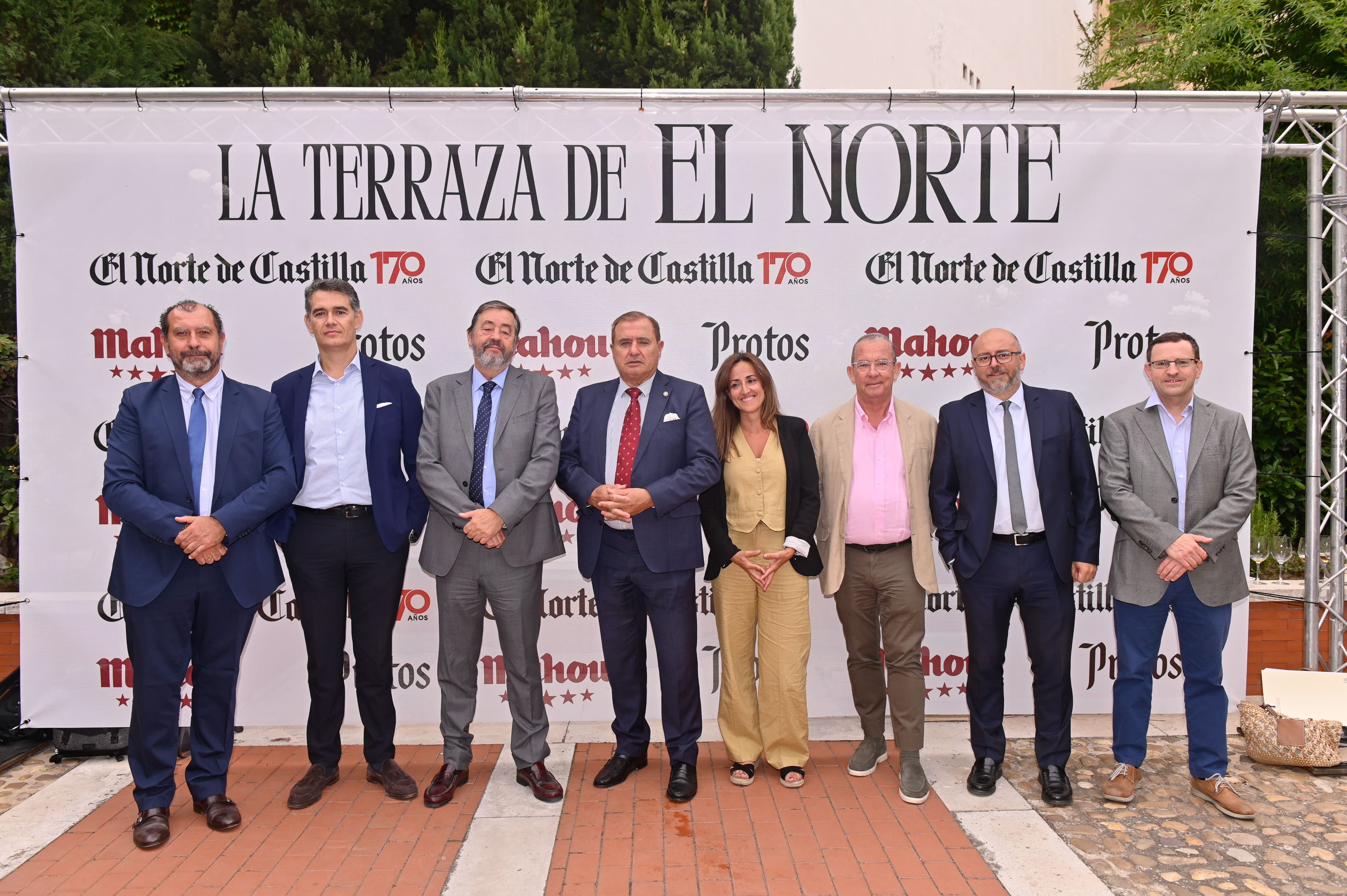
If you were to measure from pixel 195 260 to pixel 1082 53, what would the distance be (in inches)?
331

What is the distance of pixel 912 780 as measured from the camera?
370 cm

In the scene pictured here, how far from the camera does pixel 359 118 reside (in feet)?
14.3

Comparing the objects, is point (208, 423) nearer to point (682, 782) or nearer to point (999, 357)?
point (682, 782)

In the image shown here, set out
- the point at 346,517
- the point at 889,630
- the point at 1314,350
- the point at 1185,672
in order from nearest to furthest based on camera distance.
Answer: the point at 346,517 → the point at 1185,672 → the point at 889,630 → the point at 1314,350

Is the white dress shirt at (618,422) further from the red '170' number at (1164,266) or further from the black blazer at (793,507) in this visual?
the red '170' number at (1164,266)

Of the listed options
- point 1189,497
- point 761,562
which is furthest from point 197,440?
point 1189,497

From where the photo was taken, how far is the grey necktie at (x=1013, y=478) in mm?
3664

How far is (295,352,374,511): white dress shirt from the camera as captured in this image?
3.61 metres

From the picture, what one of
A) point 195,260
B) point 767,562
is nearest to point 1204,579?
point 767,562

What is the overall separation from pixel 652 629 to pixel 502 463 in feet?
3.07

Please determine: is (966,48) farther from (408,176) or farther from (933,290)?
(408,176)

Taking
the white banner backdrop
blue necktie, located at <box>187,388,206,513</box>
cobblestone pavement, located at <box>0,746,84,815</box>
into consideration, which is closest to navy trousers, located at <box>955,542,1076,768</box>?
the white banner backdrop

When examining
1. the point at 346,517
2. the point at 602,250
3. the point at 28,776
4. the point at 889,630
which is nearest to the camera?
the point at 346,517

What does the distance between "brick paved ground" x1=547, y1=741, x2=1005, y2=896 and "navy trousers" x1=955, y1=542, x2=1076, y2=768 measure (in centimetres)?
46
